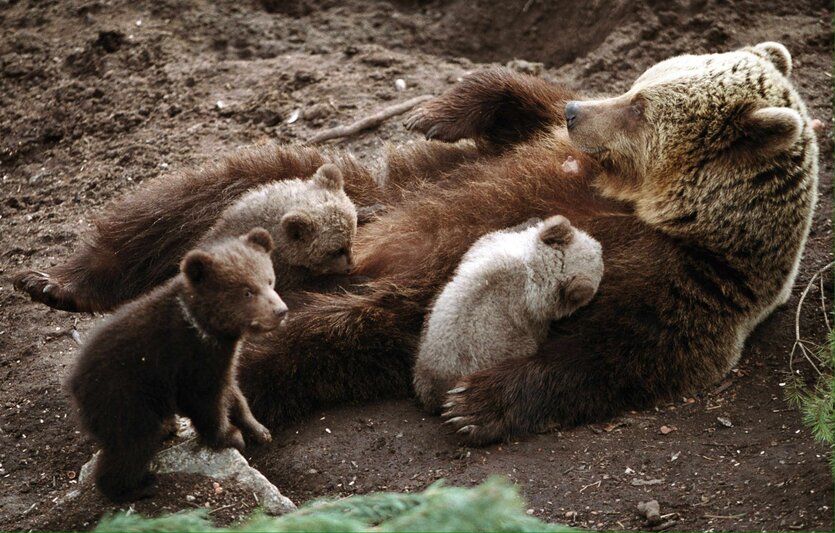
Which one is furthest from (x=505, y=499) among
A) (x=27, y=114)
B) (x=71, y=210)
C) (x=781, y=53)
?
(x=27, y=114)

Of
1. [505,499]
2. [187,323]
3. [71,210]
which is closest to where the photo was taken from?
[505,499]

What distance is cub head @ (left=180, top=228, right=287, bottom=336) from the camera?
479 cm

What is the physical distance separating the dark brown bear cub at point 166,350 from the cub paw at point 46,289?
1.94 m

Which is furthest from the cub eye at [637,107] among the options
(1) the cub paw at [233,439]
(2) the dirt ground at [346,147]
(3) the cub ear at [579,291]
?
(1) the cub paw at [233,439]

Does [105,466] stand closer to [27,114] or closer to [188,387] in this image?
[188,387]

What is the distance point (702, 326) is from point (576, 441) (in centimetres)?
103

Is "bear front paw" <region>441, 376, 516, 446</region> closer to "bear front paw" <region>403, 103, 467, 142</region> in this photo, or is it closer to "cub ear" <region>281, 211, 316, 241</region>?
"cub ear" <region>281, 211, 316, 241</region>

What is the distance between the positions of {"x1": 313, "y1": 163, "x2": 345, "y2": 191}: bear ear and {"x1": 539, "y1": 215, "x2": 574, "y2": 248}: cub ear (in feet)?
4.73

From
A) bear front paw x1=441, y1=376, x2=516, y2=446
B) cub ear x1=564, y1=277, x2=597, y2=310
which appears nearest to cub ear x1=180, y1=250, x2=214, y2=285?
bear front paw x1=441, y1=376, x2=516, y2=446

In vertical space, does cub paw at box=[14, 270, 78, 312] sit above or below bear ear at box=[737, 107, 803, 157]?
below

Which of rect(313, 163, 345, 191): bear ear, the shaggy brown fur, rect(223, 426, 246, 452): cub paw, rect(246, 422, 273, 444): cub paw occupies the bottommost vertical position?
rect(246, 422, 273, 444): cub paw

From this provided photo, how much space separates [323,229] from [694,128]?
7.50 feet

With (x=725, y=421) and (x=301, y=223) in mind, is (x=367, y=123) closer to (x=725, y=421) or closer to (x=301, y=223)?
(x=301, y=223)

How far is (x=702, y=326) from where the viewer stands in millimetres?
6227
